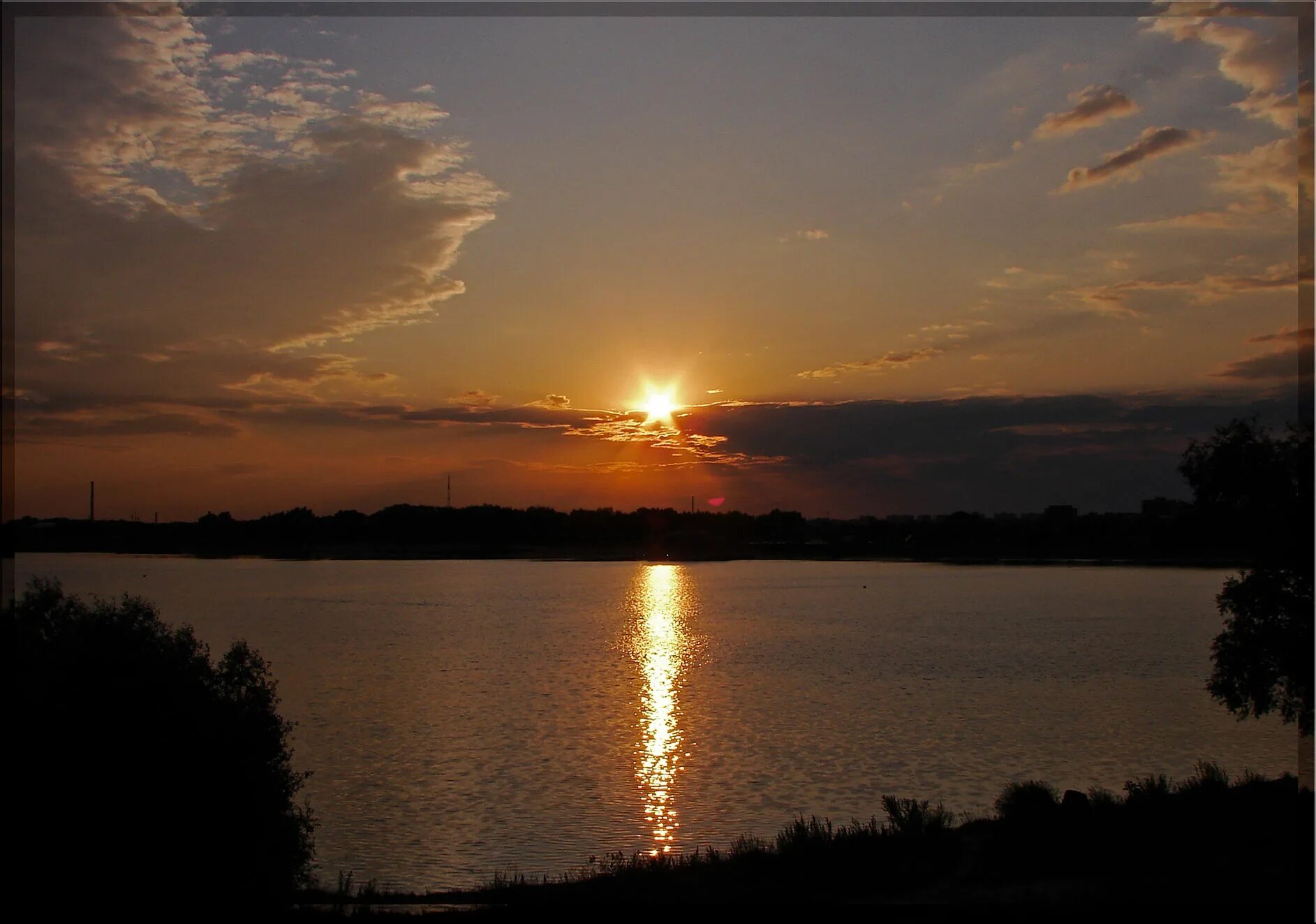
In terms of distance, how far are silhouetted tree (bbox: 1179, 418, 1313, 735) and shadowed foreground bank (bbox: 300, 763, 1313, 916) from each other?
329cm

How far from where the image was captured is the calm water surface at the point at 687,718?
30781 mm

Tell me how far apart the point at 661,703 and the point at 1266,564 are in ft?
108

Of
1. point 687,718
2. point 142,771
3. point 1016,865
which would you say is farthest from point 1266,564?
point 687,718

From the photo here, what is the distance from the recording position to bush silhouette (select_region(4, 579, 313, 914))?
19.9 meters

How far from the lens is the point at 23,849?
19.4 metres

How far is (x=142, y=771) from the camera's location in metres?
21.2

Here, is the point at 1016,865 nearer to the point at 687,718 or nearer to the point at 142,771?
the point at 142,771

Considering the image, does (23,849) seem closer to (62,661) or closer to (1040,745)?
(62,661)

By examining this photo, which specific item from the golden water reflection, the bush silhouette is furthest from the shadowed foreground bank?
the golden water reflection

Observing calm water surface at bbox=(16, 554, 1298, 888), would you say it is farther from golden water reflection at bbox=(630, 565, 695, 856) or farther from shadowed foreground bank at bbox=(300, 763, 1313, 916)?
shadowed foreground bank at bbox=(300, 763, 1313, 916)

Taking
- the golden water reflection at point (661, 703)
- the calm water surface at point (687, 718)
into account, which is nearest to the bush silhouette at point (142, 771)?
the calm water surface at point (687, 718)

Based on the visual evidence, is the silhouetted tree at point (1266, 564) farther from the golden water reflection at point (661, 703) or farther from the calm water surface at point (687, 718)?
the golden water reflection at point (661, 703)

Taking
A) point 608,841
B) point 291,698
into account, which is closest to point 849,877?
point 608,841

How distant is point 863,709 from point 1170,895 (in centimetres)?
3541
